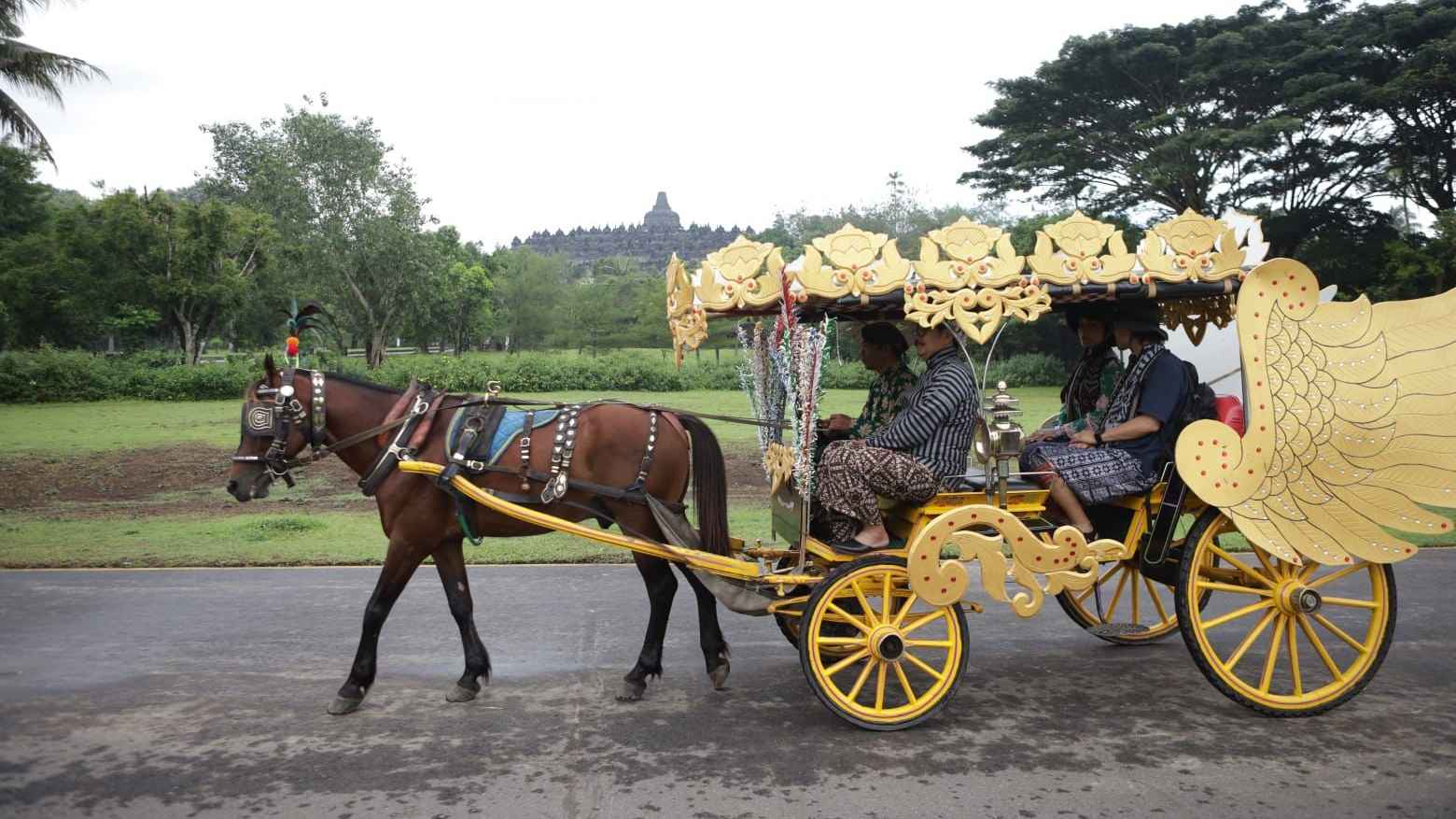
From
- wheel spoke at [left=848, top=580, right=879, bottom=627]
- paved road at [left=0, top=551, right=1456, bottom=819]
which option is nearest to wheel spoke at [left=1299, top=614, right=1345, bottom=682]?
paved road at [left=0, top=551, right=1456, bottom=819]

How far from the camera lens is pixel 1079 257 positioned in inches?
185

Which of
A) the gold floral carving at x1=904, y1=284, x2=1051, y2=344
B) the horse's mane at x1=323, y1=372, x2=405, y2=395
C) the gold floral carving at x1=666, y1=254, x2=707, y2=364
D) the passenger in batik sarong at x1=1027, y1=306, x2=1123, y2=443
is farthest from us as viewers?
the passenger in batik sarong at x1=1027, y1=306, x2=1123, y2=443

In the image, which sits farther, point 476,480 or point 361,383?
point 361,383

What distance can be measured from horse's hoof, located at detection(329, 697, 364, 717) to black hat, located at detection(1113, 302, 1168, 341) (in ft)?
14.3

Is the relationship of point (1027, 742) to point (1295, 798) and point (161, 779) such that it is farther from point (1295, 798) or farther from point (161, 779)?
point (161, 779)

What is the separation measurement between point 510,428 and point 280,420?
1.14 metres

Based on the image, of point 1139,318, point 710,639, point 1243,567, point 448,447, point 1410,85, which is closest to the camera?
point 1243,567

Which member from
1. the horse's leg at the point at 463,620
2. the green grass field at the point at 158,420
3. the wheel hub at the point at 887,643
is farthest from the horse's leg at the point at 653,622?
the green grass field at the point at 158,420

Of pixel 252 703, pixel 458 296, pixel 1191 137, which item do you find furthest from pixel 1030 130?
pixel 252 703

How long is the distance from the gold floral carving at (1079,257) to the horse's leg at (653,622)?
237 centimetres

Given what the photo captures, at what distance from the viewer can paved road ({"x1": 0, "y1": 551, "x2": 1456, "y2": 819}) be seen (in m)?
3.96

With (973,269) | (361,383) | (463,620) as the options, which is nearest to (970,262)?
(973,269)

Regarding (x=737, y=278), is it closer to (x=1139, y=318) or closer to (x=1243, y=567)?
(x=1139, y=318)

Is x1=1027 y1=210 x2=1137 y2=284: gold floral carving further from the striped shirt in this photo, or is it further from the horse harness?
the horse harness
